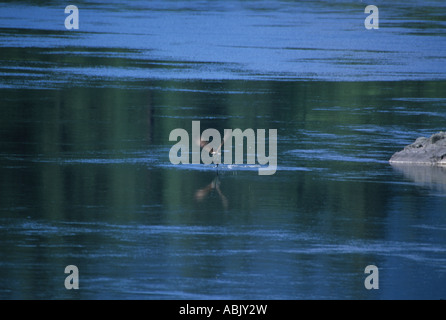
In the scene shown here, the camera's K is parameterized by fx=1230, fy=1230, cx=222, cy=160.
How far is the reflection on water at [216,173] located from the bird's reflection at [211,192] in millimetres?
28

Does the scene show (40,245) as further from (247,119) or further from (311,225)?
(247,119)

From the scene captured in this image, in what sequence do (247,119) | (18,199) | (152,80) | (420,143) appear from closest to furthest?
1. (18,199)
2. (420,143)
3. (247,119)
4. (152,80)

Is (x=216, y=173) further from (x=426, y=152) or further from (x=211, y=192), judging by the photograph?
(x=426, y=152)

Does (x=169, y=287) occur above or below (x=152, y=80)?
below

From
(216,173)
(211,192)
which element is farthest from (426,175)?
(211,192)

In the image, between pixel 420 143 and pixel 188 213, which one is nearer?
pixel 188 213

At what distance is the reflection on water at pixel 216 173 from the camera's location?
13023 mm

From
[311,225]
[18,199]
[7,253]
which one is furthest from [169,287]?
[18,199]

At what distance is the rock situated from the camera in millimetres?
19828

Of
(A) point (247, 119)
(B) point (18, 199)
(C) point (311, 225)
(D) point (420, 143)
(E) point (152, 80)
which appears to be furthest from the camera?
(E) point (152, 80)

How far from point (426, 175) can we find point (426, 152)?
1106mm
